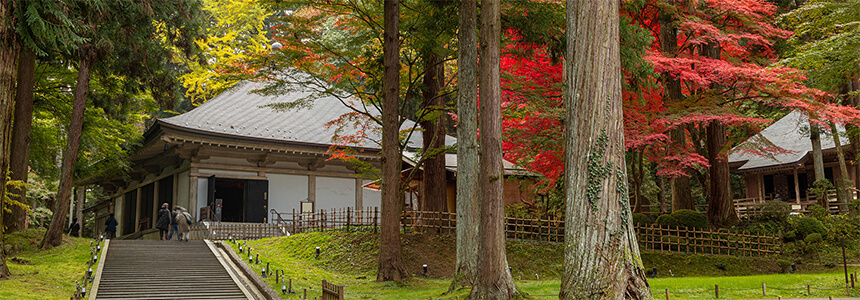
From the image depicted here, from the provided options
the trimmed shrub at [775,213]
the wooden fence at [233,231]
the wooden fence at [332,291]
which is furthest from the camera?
the trimmed shrub at [775,213]

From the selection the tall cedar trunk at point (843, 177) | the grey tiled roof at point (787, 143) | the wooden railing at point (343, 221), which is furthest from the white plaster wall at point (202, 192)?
the tall cedar trunk at point (843, 177)

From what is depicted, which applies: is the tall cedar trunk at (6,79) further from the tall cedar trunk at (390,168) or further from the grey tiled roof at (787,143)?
the grey tiled roof at (787,143)

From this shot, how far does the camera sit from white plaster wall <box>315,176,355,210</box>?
27.2 metres

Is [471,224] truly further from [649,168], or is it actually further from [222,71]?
[649,168]

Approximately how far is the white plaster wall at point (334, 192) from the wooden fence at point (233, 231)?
310cm

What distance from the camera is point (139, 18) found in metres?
18.2

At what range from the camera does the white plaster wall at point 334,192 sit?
89.2ft

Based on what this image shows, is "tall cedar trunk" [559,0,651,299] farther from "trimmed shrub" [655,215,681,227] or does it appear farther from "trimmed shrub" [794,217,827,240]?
"trimmed shrub" [794,217,827,240]

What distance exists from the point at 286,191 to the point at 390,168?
1297 cm

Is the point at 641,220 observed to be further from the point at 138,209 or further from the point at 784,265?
the point at 138,209

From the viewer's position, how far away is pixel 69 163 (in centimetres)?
1677

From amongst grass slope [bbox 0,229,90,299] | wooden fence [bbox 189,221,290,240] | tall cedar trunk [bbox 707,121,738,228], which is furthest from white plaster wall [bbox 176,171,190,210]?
tall cedar trunk [bbox 707,121,738,228]

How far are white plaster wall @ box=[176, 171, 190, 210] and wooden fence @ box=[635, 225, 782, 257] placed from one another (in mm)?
17078

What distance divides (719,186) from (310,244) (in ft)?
45.5
